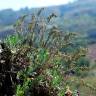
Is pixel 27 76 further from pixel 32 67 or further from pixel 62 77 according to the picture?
pixel 62 77

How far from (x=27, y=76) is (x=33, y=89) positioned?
0.13 meters

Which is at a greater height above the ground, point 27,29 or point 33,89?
point 27,29

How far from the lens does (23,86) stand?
3.16 m

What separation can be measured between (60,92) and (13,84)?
0.41m

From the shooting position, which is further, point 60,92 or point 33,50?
point 33,50

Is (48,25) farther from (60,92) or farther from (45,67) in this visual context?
(60,92)

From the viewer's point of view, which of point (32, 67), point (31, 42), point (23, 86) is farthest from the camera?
point (31, 42)

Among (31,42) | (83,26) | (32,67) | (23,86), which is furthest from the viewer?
(83,26)

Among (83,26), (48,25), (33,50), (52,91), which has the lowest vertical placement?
(83,26)

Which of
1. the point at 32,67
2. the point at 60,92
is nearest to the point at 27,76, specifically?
the point at 32,67

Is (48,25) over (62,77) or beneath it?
over

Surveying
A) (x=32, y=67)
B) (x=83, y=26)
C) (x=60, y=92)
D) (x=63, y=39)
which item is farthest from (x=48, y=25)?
(x=83, y=26)

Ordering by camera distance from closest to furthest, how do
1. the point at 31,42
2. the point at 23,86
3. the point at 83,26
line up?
the point at 23,86 → the point at 31,42 → the point at 83,26

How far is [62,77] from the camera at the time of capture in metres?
3.52
